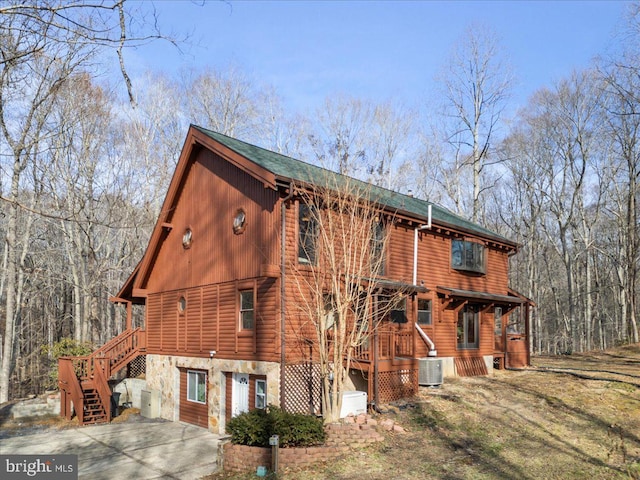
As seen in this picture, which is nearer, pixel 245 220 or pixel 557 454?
pixel 557 454

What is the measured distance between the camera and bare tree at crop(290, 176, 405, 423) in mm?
11367

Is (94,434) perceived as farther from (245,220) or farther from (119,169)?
(119,169)

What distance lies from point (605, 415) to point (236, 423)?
8785 millimetres

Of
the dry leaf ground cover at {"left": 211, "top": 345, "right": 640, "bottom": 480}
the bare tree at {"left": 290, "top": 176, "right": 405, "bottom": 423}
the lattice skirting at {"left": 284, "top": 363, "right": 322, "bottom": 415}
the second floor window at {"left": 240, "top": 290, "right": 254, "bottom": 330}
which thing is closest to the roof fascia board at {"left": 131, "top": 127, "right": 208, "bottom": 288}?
the second floor window at {"left": 240, "top": 290, "right": 254, "bottom": 330}

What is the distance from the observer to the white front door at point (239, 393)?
45.4ft

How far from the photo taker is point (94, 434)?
1481cm

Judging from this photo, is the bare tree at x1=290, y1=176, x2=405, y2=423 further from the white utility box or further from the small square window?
the small square window

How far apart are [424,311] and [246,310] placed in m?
5.95

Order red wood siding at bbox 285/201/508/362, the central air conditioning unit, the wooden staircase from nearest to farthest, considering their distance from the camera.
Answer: red wood siding at bbox 285/201/508/362 < the central air conditioning unit < the wooden staircase

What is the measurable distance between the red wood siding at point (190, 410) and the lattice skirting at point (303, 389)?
4259mm

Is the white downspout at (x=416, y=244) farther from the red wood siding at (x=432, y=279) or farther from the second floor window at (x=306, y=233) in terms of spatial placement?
the second floor window at (x=306, y=233)

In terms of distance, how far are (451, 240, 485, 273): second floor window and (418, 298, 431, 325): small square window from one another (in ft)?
6.51

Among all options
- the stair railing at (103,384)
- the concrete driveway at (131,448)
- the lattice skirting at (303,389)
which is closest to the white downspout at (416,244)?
the lattice skirting at (303,389)

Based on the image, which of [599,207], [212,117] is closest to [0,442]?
[212,117]
